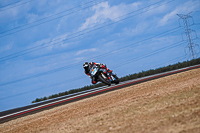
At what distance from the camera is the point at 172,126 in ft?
19.9

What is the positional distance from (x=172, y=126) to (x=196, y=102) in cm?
220

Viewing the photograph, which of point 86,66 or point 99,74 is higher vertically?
point 86,66

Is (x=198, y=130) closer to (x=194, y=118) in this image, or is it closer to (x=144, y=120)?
(x=194, y=118)

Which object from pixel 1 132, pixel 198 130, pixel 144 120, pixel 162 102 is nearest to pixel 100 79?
pixel 1 132

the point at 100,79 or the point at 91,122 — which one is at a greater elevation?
the point at 100,79

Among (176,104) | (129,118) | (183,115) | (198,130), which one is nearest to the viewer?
(198,130)

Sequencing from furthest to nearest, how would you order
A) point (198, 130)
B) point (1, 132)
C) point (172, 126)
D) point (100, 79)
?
point (100, 79), point (1, 132), point (172, 126), point (198, 130)

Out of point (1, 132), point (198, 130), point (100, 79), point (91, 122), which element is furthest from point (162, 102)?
point (100, 79)

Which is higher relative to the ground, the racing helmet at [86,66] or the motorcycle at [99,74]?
the racing helmet at [86,66]

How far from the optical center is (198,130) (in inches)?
219

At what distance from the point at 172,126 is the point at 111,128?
5.25ft

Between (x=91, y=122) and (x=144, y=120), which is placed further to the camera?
(x=91, y=122)

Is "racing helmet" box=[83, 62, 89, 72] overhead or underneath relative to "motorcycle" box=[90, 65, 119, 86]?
overhead

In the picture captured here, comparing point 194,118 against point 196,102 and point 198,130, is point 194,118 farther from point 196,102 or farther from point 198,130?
point 196,102
